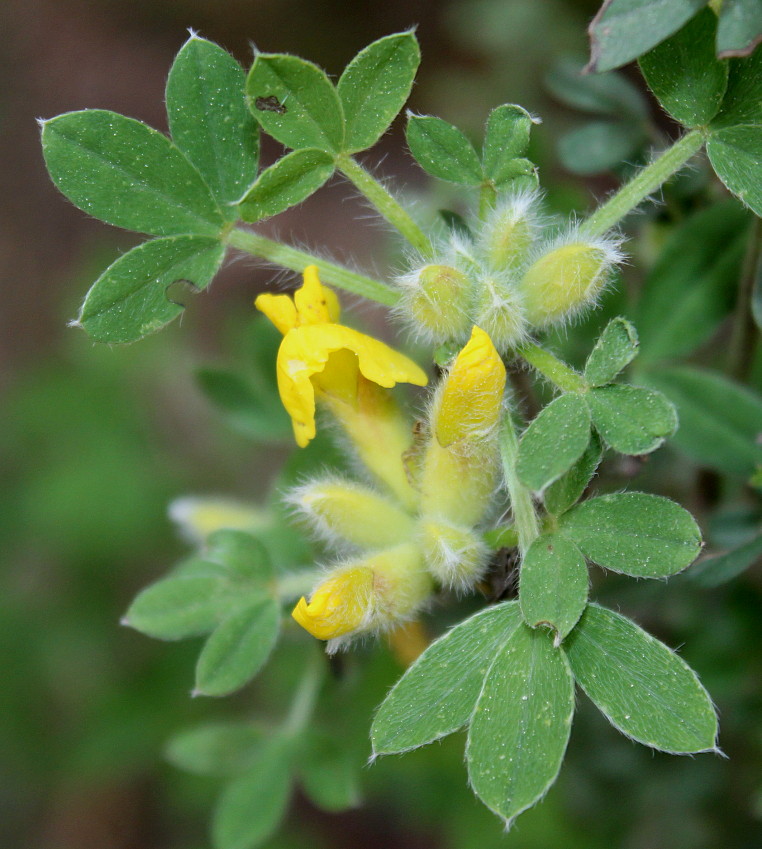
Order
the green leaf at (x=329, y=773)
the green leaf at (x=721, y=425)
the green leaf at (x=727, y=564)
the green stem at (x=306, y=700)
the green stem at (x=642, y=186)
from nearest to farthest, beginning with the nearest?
the green stem at (x=642, y=186) < the green leaf at (x=727, y=564) < the green leaf at (x=721, y=425) < the green leaf at (x=329, y=773) < the green stem at (x=306, y=700)

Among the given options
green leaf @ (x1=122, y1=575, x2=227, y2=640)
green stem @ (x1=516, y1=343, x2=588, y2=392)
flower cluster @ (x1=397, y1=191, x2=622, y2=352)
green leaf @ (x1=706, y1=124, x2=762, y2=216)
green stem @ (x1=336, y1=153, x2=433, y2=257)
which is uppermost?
green stem @ (x1=336, y1=153, x2=433, y2=257)

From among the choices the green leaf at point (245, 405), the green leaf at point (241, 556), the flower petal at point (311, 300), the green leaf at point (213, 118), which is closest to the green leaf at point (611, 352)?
the flower petal at point (311, 300)

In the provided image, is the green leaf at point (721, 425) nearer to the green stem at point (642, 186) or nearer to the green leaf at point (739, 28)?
the green stem at point (642, 186)

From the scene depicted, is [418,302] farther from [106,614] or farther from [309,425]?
[106,614]

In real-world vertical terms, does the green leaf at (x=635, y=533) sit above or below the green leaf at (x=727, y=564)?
above

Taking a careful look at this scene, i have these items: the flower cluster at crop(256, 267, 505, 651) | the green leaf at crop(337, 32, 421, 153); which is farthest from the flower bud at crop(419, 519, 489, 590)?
the green leaf at crop(337, 32, 421, 153)

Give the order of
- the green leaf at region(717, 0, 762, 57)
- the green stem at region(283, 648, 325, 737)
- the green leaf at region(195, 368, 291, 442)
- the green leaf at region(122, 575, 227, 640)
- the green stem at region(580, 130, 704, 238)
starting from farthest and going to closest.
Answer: the green leaf at region(195, 368, 291, 442) → the green stem at region(283, 648, 325, 737) → the green leaf at region(122, 575, 227, 640) → the green stem at region(580, 130, 704, 238) → the green leaf at region(717, 0, 762, 57)

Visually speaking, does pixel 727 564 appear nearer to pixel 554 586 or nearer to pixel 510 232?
pixel 554 586

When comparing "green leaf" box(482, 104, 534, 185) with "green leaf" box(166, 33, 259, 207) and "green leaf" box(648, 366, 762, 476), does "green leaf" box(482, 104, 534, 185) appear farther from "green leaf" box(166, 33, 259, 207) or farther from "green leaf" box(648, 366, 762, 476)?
"green leaf" box(648, 366, 762, 476)
